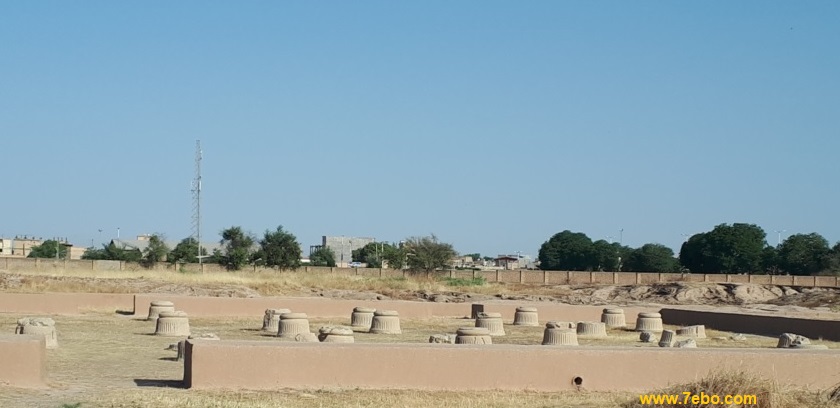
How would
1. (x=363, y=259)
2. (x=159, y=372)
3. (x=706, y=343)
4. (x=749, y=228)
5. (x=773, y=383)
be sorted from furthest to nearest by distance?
(x=363, y=259) < (x=749, y=228) < (x=706, y=343) < (x=159, y=372) < (x=773, y=383)

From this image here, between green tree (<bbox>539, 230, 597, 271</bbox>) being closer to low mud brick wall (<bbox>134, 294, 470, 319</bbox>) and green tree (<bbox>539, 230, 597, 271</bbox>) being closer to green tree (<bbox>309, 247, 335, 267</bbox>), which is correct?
green tree (<bbox>309, 247, 335, 267</bbox>)

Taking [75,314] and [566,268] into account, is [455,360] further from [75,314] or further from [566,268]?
[566,268]

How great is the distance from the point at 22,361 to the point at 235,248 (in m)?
58.3

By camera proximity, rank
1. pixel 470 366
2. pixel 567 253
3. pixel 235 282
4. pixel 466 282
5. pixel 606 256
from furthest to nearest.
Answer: pixel 567 253 < pixel 606 256 < pixel 466 282 < pixel 235 282 < pixel 470 366

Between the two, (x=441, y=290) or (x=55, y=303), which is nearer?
(x=55, y=303)

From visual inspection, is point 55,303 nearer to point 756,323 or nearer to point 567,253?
point 756,323

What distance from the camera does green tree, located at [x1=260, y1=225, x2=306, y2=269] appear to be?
70.1 metres

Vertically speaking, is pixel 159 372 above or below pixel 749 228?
below

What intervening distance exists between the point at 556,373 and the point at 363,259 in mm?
106237

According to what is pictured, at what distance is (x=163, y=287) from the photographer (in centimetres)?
4691

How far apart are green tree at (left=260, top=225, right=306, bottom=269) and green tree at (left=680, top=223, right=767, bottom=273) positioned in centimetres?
3200

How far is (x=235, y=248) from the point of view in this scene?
241 feet

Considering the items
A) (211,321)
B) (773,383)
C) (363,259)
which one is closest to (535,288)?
(211,321)

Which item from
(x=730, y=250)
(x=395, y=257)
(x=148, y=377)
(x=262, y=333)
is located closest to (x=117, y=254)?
(x=395, y=257)
